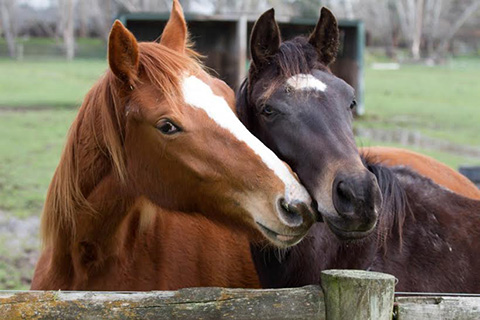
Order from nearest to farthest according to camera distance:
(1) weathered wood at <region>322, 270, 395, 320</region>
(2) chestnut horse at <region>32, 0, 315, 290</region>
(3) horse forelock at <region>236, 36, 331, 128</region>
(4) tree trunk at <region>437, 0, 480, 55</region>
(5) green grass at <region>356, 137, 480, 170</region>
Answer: (1) weathered wood at <region>322, 270, 395, 320</region>, (2) chestnut horse at <region>32, 0, 315, 290</region>, (3) horse forelock at <region>236, 36, 331, 128</region>, (5) green grass at <region>356, 137, 480, 170</region>, (4) tree trunk at <region>437, 0, 480, 55</region>

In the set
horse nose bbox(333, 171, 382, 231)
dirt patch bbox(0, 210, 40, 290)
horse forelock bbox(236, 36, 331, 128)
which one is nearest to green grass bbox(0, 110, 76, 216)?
dirt patch bbox(0, 210, 40, 290)

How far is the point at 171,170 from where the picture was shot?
2705 millimetres

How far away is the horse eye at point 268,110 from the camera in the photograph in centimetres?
281

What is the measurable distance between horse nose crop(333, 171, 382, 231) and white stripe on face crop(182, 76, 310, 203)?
130mm

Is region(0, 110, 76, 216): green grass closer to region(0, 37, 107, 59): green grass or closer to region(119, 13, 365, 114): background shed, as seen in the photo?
region(119, 13, 365, 114): background shed

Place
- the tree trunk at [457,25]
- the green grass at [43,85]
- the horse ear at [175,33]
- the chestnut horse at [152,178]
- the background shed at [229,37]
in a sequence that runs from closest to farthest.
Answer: the chestnut horse at [152,178] < the horse ear at [175,33] < the background shed at [229,37] < the green grass at [43,85] < the tree trunk at [457,25]

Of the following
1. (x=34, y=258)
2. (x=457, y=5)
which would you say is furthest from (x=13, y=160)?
(x=457, y=5)

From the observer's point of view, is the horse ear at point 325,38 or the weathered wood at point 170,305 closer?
the weathered wood at point 170,305

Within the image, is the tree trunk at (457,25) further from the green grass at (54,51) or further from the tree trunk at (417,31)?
the green grass at (54,51)

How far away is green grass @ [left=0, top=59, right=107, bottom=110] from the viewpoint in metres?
19.0

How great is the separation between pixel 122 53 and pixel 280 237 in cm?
102

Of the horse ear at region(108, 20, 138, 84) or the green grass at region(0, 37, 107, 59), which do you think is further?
the green grass at region(0, 37, 107, 59)

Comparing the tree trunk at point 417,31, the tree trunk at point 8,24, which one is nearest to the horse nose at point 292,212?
the tree trunk at point 8,24

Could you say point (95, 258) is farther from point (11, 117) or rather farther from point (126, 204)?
point (11, 117)
